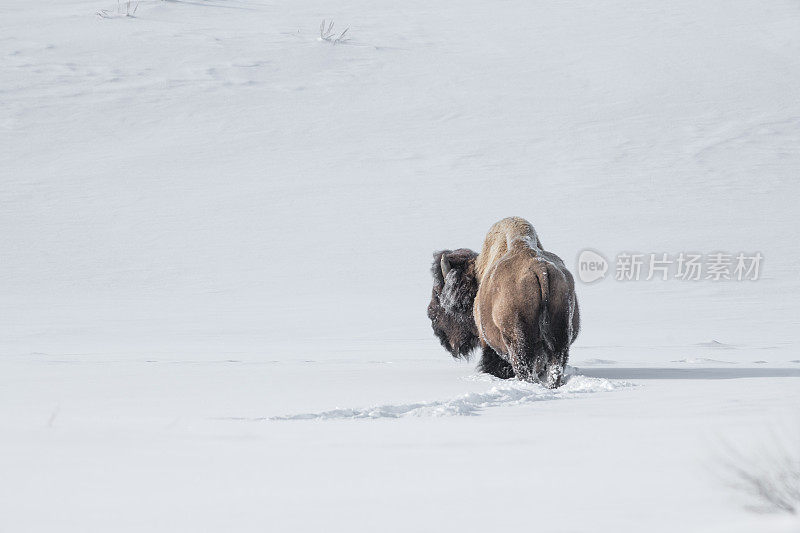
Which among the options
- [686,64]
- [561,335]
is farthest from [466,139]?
[561,335]

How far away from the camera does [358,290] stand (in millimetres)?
14031

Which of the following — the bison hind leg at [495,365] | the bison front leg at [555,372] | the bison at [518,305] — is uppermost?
the bison at [518,305]

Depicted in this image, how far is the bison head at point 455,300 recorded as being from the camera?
22.6ft

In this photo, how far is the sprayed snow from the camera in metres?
4.12

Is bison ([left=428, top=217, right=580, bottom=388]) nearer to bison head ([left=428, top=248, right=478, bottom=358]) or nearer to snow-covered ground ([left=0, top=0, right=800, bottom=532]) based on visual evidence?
bison head ([left=428, top=248, right=478, bottom=358])

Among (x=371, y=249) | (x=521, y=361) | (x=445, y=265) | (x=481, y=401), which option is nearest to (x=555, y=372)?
(x=521, y=361)

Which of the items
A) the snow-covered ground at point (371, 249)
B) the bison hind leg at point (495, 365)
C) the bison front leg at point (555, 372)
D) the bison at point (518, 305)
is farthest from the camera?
the bison hind leg at point (495, 365)

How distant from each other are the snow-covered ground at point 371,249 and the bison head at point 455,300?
0.24m

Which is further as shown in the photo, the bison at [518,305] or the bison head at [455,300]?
the bison head at [455,300]

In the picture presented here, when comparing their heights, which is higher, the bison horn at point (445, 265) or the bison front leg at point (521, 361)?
the bison horn at point (445, 265)

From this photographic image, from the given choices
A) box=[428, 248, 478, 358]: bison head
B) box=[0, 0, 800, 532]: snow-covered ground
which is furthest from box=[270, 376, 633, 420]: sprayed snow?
box=[428, 248, 478, 358]: bison head

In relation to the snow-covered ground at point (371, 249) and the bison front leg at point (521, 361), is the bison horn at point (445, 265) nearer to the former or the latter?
the snow-covered ground at point (371, 249)

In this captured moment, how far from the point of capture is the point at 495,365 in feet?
21.5

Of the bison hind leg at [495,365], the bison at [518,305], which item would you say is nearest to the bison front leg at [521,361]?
the bison at [518,305]
